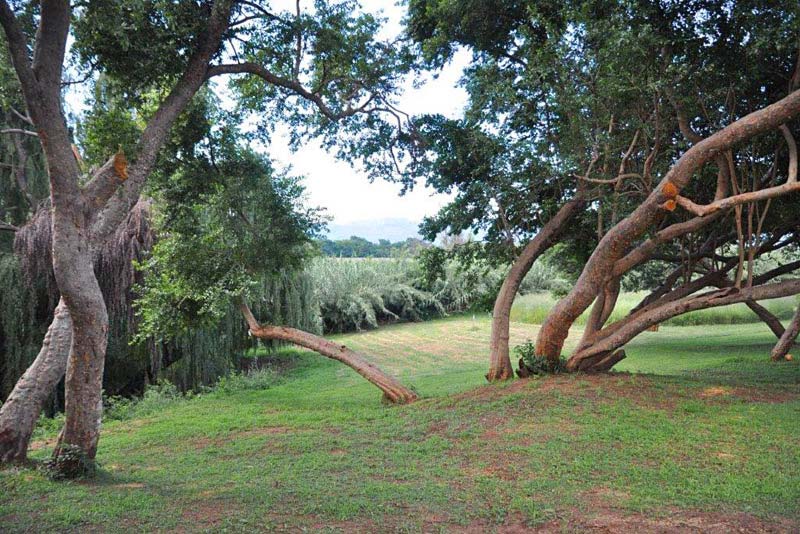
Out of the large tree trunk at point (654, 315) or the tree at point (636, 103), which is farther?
the large tree trunk at point (654, 315)

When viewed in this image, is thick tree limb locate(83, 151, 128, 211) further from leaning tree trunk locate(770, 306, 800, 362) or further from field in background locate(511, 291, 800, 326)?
field in background locate(511, 291, 800, 326)

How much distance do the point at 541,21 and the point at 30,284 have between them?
35.7ft

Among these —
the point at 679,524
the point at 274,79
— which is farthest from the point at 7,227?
the point at 679,524

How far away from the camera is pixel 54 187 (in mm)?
4848

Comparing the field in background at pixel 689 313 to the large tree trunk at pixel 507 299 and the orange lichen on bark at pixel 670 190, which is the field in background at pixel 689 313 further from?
the orange lichen on bark at pixel 670 190

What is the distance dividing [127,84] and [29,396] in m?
3.95

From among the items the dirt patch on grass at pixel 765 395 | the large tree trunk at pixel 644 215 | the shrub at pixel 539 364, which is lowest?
the dirt patch on grass at pixel 765 395

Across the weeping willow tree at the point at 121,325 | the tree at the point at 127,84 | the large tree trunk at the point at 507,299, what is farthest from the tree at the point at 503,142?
the weeping willow tree at the point at 121,325

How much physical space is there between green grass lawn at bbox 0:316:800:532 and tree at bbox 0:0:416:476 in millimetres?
1094

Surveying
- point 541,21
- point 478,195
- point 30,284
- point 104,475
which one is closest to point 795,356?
point 478,195

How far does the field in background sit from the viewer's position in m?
26.0

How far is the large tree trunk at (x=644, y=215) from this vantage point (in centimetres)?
632

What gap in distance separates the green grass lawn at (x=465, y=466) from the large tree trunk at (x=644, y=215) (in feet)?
2.68

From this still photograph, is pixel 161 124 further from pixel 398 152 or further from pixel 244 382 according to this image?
pixel 244 382
